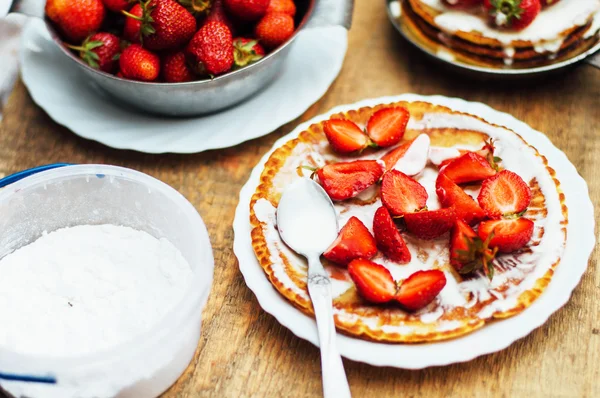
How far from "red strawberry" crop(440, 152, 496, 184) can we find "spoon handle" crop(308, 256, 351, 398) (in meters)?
0.34

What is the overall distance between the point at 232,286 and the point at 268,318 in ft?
0.36

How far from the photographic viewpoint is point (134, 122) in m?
1.58

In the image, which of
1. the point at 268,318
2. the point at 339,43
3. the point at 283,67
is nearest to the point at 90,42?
the point at 283,67

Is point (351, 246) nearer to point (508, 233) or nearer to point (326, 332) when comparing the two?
point (326, 332)

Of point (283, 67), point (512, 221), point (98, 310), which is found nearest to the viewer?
point (98, 310)

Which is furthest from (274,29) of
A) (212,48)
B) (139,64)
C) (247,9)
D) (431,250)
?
(431,250)

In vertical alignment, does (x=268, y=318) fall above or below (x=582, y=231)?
below

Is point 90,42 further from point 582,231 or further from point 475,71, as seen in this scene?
point 582,231

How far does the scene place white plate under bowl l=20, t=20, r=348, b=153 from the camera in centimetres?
152

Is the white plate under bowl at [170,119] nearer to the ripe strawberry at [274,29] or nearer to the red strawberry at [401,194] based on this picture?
the ripe strawberry at [274,29]

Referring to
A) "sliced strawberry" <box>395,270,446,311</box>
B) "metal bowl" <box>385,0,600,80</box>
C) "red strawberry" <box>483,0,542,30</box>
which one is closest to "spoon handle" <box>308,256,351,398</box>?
"sliced strawberry" <box>395,270,446,311</box>

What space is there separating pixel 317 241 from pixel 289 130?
48 centimetres

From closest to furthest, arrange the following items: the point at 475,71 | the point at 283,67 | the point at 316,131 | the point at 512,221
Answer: the point at 512,221 < the point at 316,131 < the point at 475,71 < the point at 283,67

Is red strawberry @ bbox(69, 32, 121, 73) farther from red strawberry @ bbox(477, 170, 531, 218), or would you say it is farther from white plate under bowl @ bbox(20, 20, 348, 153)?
red strawberry @ bbox(477, 170, 531, 218)
